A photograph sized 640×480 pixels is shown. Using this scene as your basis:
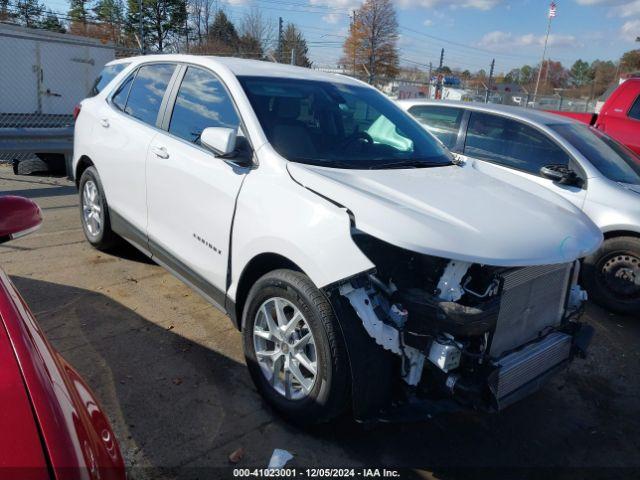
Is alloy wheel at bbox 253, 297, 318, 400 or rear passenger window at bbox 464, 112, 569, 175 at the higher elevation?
rear passenger window at bbox 464, 112, 569, 175

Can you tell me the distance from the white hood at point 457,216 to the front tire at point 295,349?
1.60ft

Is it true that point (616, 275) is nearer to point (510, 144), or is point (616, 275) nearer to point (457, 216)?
point (510, 144)

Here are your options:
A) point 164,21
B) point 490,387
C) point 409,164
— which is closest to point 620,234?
point 409,164

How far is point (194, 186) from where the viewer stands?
3.42m

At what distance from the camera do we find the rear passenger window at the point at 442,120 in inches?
236

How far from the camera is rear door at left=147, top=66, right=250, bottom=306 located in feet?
10.5

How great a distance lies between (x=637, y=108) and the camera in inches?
294

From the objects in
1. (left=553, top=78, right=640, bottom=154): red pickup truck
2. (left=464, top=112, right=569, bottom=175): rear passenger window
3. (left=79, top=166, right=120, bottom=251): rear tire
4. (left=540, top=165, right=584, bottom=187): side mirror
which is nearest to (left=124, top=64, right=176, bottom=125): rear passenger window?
(left=79, top=166, right=120, bottom=251): rear tire

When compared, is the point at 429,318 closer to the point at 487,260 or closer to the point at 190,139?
the point at 487,260

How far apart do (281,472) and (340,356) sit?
66 cm

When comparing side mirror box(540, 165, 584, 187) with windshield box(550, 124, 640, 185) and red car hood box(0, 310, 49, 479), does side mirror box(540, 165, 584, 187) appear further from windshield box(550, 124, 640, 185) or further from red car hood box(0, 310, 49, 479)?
red car hood box(0, 310, 49, 479)

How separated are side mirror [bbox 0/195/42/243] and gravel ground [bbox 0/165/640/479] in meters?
1.23

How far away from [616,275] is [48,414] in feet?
16.2

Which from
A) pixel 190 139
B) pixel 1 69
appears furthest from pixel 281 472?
pixel 1 69
